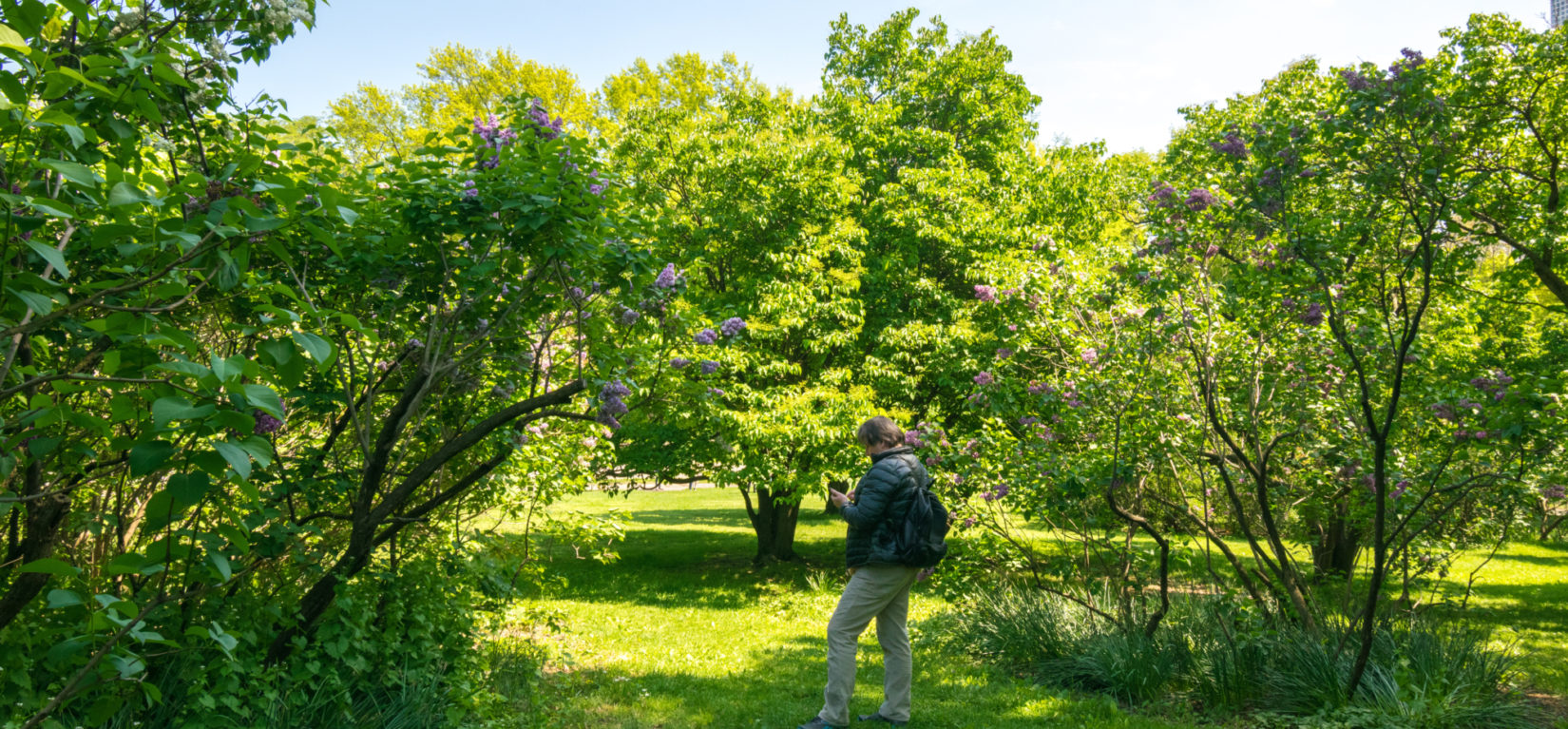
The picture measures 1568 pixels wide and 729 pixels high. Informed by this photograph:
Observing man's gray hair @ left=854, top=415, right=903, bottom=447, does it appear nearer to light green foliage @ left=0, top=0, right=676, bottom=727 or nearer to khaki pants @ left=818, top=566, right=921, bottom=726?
khaki pants @ left=818, top=566, right=921, bottom=726

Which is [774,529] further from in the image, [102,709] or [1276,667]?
[102,709]

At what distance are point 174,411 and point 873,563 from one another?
12.1ft

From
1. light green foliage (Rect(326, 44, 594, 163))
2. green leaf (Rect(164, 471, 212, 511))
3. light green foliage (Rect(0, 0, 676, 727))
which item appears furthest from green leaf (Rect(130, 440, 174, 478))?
light green foliage (Rect(326, 44, 594, 163))

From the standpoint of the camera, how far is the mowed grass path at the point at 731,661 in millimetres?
5102

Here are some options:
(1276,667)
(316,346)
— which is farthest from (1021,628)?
(316,346)

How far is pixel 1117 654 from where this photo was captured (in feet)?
18.5

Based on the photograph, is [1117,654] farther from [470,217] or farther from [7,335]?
[7,335]

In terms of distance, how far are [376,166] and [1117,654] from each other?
17.6 feet

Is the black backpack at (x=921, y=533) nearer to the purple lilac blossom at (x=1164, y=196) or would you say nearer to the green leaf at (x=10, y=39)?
the purple lilac blossom at (x=1164, y=196)

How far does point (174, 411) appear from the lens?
1235mm

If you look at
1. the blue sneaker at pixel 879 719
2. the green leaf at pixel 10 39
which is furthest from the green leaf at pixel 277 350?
the blue sneaker at pixel 879 719

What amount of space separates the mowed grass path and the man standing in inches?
22.8

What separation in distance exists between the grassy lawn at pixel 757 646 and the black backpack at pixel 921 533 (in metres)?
1.13

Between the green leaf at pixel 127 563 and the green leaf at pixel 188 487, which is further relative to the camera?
the green leaf at pixel 127 563
